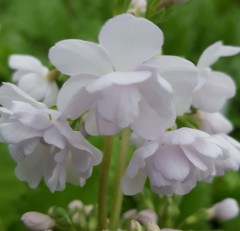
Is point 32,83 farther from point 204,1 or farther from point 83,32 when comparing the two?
point 204,1

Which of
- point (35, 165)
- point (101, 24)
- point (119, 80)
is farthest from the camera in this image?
point (101, 24)

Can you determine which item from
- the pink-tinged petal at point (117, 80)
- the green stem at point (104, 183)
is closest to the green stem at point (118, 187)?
the green stem at point (104, 183)

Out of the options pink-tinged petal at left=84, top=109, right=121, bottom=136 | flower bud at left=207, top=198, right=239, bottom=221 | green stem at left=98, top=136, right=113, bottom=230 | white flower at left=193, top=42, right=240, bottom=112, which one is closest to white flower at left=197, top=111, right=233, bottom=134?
white flower at left=193, top=42, right=240, bottom=112

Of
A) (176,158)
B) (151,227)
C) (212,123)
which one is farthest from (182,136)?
(212,123)

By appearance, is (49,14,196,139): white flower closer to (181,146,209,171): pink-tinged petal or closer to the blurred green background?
(181,146,209,171): pink-tinged petal

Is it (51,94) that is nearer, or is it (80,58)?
(80,58)

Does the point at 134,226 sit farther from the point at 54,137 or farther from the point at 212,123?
the point at 212,123
